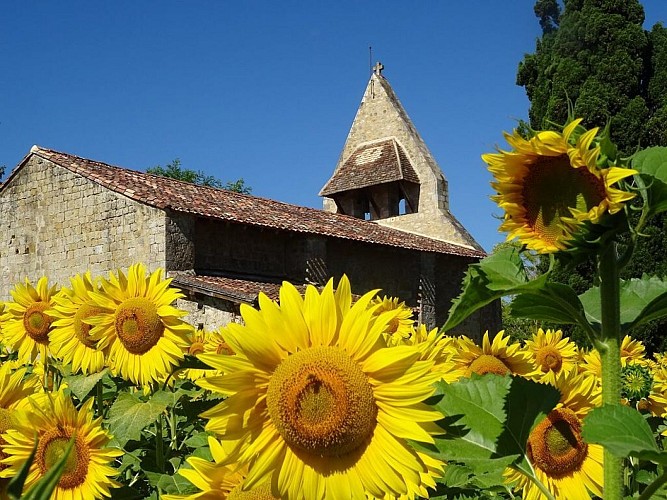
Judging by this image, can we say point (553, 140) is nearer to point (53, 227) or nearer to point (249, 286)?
point (249, 286)

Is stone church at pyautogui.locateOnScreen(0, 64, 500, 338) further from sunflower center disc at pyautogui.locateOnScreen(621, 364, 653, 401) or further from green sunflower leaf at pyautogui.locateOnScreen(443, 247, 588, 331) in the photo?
green sunflower leaf at pyautogui.locateOnScreen(443, 247, 588, 331)

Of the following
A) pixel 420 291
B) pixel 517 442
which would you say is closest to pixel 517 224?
pixel 517 442

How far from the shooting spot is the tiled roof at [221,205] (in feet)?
50.3

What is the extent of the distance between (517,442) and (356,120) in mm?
25295

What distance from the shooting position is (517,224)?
147cm

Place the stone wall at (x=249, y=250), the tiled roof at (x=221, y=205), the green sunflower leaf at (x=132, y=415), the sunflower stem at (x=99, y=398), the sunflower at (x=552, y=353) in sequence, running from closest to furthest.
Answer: the green sunflower leaf at (x=132, y=415) < the sunflower stem at (x=99, y=398) < the sunflower at (x=552, y=353) < the tiled roof at (x=221, y=205) < the stone wall at (x=249, y=250)

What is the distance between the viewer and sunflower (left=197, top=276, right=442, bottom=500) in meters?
1.32

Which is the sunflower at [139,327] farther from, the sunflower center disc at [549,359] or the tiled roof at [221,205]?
the tiled roof at [221,205]

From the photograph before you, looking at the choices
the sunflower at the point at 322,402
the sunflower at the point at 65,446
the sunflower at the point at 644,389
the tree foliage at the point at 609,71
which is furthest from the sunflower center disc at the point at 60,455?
the tree foliage at the point at 609,71

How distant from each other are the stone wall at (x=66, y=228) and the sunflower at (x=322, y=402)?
535 inches

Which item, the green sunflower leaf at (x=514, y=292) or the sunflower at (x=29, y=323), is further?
the sunflower at (x=29, y=323)

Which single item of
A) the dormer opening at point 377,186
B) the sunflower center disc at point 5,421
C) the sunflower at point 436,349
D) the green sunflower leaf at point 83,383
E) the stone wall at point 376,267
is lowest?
the sunflower center disc at point 5,421

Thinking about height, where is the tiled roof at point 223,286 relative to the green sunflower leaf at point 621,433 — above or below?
above

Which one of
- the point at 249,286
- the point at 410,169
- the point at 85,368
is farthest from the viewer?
the point at 410,169
